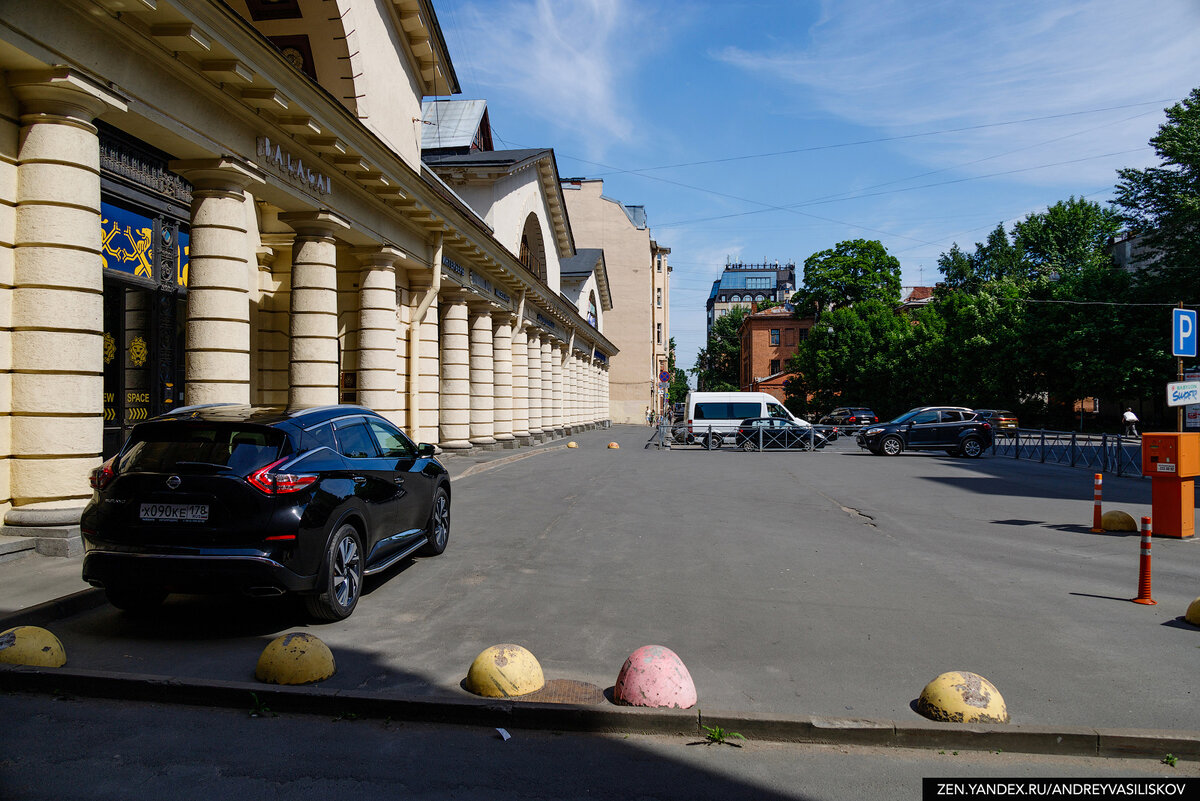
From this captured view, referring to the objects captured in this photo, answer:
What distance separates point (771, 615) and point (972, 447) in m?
23.9

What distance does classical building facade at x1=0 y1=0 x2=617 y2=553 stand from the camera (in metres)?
7.76

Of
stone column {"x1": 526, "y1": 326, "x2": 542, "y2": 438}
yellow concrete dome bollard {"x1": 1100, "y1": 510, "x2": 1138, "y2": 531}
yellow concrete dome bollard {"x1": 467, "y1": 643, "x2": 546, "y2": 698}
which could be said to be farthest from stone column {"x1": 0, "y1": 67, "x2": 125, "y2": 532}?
stone column {"x1": 526, "y1": 326, "x2": 542, "y2": 438}

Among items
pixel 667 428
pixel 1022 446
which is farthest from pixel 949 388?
pixel 667 428

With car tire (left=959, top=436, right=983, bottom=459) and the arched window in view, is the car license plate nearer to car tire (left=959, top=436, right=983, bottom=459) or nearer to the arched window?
the arched window

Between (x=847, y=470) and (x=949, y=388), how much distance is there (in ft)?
119

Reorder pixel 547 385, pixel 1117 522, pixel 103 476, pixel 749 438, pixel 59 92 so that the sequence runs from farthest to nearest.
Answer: pixel 547 385 → pixel 749 438 → pixel 1117 522 → pixel 59 92 → pixel 103 476

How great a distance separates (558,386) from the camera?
3969 cm

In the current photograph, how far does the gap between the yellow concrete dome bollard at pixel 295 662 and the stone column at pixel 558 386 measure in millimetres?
32850

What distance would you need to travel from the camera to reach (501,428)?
28.0 m

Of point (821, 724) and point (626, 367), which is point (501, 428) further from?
point (626, 367)

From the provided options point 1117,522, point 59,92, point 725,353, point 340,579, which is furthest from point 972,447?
point 725,353

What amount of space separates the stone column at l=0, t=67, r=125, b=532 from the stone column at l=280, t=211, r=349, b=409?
5330 mm

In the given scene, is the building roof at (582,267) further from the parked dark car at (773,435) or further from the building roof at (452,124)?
the parked dark car at (773,435)

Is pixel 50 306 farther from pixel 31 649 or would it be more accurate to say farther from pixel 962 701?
pixel 962 701
